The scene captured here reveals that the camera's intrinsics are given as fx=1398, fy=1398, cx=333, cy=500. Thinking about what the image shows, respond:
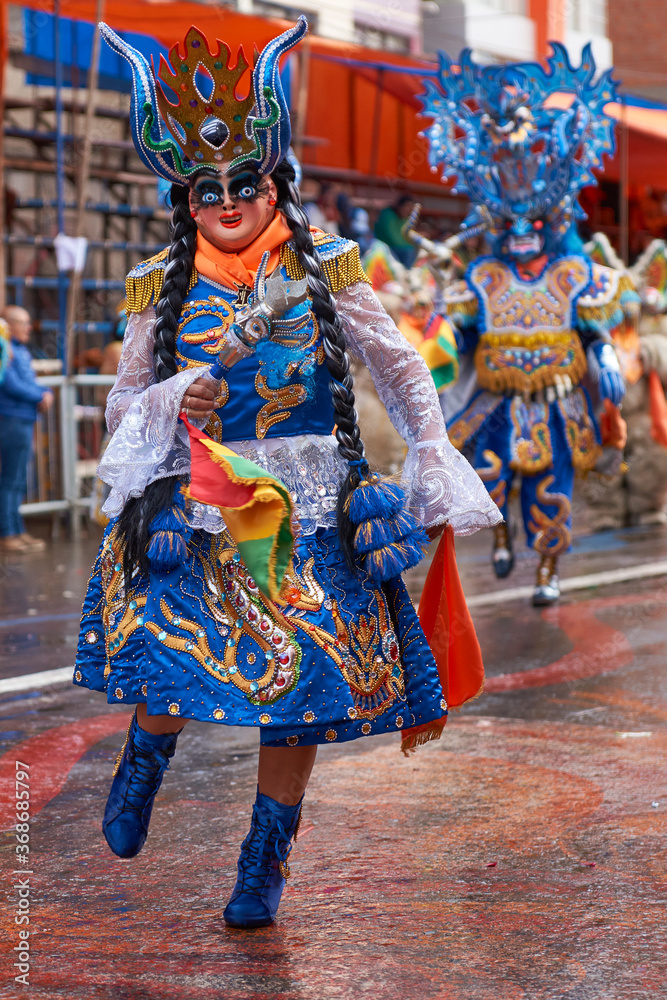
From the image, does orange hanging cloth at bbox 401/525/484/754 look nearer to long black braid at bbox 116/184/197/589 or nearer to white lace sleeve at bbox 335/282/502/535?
white lace sleeve at bbox 335/282/502/535

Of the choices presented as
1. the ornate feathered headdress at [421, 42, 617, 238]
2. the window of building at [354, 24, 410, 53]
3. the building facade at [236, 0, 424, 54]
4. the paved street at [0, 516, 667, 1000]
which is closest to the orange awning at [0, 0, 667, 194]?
the building facade at [236, 0, 424, 54]

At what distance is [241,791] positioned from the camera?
14.2 feet

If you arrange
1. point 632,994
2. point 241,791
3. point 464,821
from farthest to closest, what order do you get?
point 241,791 < point 464,821 < point 632,994

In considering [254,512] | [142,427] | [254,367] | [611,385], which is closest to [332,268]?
[254,367]

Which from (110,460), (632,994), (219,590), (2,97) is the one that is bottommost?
(632,994)

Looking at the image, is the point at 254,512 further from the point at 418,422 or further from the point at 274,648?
the point at 418,422

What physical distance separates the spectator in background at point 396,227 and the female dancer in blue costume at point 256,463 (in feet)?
34.6

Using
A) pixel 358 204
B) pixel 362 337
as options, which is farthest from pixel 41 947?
pixel 358 204

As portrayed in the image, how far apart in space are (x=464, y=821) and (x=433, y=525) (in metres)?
1.08

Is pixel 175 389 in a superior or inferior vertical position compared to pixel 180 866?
superior

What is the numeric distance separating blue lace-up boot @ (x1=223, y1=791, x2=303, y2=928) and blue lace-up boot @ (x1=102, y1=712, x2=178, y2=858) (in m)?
0.24

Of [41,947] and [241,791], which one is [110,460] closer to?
[41,947]

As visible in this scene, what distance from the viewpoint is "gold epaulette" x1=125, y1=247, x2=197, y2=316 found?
3314 millimetres

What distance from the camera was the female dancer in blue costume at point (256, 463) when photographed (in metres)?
3.05
